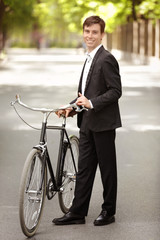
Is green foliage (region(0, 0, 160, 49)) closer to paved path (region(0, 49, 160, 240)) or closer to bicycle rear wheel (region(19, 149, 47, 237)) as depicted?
paved path (region(0, 49, 160, 240))

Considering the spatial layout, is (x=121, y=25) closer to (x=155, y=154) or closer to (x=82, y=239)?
(x=155, y=154)

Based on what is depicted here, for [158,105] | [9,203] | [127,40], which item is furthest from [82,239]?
[127,40]

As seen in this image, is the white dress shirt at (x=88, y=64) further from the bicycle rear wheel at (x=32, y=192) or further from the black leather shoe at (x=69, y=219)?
the black leather shoe at (x=69, y=219)

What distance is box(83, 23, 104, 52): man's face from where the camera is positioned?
5.47m

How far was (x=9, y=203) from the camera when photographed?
646 cm

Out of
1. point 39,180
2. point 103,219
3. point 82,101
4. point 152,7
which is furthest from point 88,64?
point 152,7

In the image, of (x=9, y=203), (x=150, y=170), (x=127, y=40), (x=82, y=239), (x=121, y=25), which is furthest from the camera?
(x=121, y=25)

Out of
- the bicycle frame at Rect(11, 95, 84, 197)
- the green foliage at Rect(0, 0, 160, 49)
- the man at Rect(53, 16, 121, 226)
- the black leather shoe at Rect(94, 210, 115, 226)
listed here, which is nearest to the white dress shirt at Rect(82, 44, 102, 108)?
the man at Rect(53, 16, 121, 226)

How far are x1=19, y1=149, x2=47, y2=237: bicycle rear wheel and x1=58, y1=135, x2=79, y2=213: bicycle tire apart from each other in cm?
43

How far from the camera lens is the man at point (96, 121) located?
5.48 meters

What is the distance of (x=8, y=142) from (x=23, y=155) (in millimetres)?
1258

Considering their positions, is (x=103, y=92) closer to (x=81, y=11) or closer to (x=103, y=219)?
(x=103, y=219)

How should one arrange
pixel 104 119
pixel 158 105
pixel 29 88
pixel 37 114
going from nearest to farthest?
pixel 104 119 → pixel 37 114 → pixel 158 105 → pixel 29 88

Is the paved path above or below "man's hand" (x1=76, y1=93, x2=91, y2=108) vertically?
below
